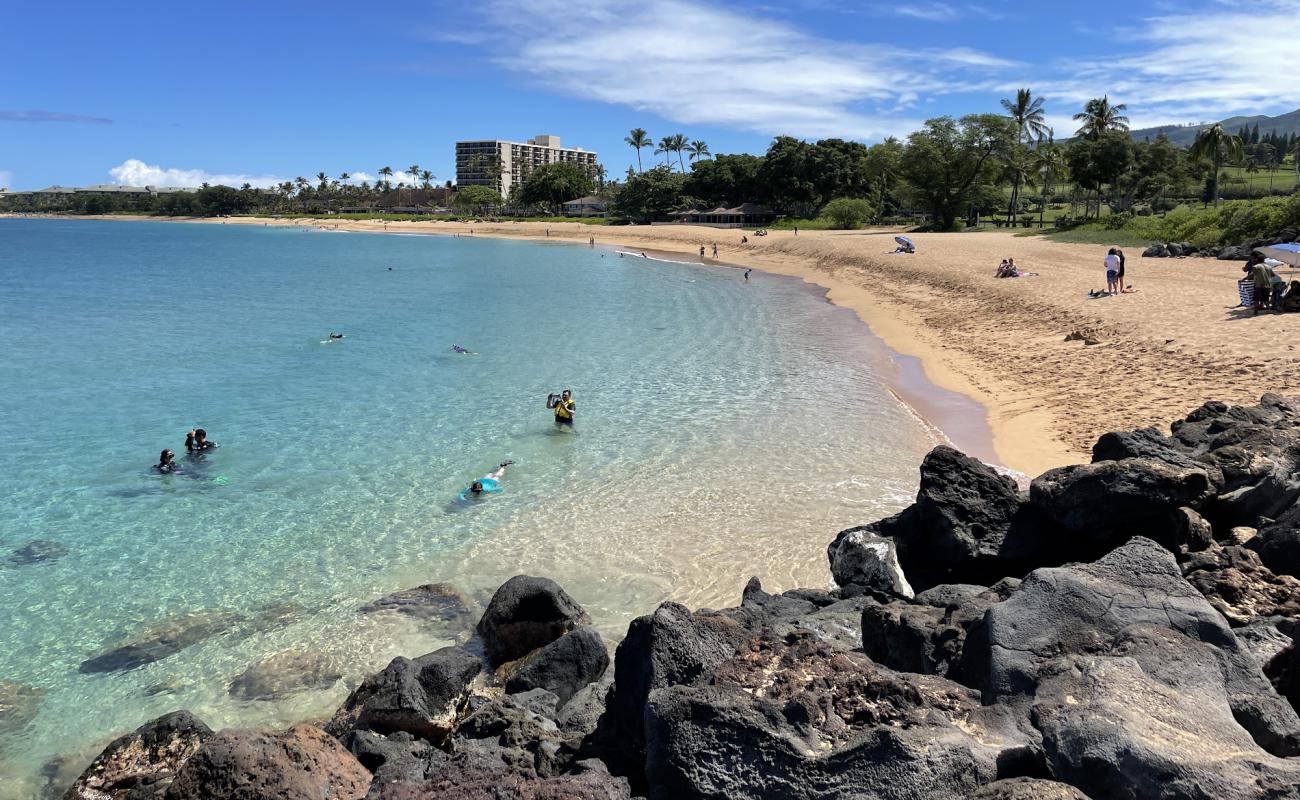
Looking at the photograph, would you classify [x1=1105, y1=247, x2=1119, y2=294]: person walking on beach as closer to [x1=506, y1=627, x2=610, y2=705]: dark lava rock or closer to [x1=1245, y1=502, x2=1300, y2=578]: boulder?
[x1=1245, y1=502, x2=1300, y2=578]: boulder

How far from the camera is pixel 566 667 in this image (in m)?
7.36

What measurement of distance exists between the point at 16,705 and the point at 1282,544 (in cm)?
1161

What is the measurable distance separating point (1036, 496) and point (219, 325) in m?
34.6

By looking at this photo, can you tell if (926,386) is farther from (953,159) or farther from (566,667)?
(953,159)

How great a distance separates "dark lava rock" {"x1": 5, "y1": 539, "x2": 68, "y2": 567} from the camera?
1138cm

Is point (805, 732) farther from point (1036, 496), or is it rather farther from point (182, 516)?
point (182, 516)

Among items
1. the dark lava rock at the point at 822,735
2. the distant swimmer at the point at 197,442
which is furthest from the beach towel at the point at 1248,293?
the distant swimmer at the point at 197,442

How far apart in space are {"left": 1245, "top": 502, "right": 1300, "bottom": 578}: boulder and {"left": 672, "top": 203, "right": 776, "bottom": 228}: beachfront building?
96073 millimetres

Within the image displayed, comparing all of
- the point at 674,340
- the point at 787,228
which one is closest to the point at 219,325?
the point at 674,340

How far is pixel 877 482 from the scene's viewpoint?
43.7ft

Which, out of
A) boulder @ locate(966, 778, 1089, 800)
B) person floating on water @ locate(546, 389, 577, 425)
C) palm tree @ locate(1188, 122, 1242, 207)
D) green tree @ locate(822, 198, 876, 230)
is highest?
palm tree @ locate(1188, 122, 1242, 207)

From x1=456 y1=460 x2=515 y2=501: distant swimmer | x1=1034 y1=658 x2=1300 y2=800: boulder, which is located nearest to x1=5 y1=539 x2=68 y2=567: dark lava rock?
x1=456 y1=460 x2=515 y2=501: distant swimmer

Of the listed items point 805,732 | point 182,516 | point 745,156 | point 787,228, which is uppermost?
point 745,156

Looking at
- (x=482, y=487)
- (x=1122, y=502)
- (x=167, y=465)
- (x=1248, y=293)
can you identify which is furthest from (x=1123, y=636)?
(x=1248, y=293)
